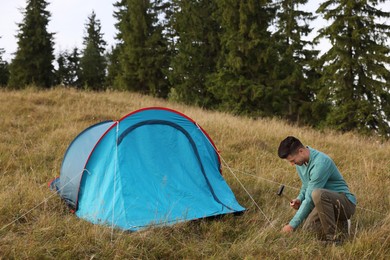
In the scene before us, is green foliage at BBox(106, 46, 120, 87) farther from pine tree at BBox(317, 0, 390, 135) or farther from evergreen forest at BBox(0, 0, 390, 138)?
pine tree at BBox(317, 0, 390, 135)

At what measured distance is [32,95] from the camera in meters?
11.8

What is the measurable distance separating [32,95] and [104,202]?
8.92m

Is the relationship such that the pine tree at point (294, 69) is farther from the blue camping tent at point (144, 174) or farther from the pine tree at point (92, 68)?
the pine tree at point (92, 68)

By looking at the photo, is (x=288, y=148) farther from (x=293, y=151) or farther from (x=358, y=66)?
(x=358, y=66)

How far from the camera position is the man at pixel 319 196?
3.81 metres

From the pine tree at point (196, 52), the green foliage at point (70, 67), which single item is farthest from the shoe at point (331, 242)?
the green foliage at point (70, 67)

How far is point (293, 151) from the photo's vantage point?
3834mm

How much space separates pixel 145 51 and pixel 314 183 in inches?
698

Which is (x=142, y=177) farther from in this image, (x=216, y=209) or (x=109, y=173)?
(x=216, y=209)

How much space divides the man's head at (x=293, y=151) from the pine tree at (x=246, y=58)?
37.1ft

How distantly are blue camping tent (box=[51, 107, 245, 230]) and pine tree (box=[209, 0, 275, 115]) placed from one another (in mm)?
10372

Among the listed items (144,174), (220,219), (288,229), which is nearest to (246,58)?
(144,174)

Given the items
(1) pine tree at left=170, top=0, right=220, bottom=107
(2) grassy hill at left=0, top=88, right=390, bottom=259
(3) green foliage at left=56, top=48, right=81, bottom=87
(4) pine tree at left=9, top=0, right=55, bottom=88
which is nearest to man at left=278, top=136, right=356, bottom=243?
(2) grassy hill at left=0, top=88, right=390, bottom=259

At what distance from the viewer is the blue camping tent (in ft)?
14.1
